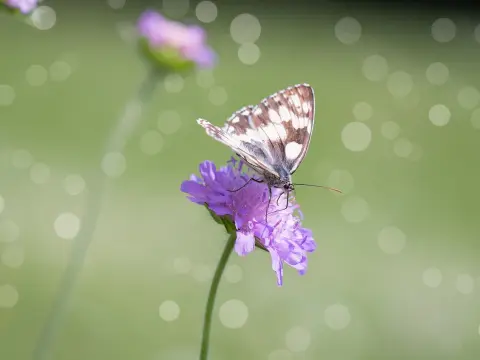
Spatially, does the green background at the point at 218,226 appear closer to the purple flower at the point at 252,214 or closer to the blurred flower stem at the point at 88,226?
the blurred flower stem at the point at 88,226

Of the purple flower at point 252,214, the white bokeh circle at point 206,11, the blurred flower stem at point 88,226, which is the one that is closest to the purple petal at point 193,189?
the purple flower at point 252,214

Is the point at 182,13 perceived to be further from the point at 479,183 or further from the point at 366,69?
the point at 479,183

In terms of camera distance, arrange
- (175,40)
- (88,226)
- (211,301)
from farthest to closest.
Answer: (88,226) → (175,40) → (211,301)

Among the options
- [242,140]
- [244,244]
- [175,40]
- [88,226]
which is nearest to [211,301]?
[244,244]

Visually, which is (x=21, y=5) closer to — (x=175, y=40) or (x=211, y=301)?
(x=211, y=301)

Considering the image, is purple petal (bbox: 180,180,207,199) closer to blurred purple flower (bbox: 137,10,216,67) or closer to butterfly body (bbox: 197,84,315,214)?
butterfly body (bbox: 197,84,315,214)
